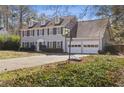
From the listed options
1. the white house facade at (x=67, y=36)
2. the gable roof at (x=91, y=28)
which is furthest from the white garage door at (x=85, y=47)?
the gable roof at (x=91, y=28)

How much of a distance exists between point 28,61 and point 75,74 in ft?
3.75

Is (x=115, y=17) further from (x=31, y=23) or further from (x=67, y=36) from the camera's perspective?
(x=31, y=23)

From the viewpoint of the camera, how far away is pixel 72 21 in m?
7.26

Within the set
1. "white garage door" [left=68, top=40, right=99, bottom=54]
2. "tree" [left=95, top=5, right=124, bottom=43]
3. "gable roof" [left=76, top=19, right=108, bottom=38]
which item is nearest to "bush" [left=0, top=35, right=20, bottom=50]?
"white garage door" [left=68, top=40, right=99, bottom=54]

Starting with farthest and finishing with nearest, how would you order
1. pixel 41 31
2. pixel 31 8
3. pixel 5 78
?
pixel 41 31
pixel 31 8
pixel 5 78

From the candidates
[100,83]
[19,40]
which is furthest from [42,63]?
[100,83]

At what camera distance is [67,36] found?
24.3 feet

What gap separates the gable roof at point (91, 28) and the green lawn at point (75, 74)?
1.83 ft

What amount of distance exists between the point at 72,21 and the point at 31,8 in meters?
0.95

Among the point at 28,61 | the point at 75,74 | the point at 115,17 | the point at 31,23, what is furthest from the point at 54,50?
the point at 115,17

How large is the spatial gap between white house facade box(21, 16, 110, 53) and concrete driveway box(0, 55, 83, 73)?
23 centimetres

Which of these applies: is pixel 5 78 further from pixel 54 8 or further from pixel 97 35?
pixel 97 35

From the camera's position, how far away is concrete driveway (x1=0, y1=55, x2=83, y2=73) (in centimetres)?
713

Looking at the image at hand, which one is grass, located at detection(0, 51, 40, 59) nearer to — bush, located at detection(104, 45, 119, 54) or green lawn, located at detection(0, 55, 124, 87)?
green lawn, located at detection(0, 55, 124, 87)
